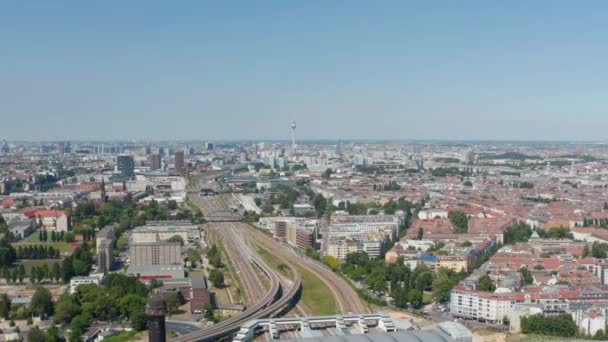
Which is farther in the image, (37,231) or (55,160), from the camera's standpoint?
(55,160)

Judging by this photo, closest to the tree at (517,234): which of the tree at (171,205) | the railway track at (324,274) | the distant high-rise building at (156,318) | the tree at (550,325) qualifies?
the railway track at (324,274)

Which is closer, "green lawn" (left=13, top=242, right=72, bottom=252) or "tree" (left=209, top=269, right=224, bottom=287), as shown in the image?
"tree" (left=209, top=269, right=224, bottom=287)

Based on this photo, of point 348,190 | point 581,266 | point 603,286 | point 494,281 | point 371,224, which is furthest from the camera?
point 348,190

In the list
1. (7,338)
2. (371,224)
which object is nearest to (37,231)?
(371,224)

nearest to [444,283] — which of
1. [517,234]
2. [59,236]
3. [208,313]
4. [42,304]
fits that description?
[208,313]

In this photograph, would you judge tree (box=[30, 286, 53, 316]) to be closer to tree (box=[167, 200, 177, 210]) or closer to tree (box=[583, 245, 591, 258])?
tree (box=[583, 245, 591, 258])

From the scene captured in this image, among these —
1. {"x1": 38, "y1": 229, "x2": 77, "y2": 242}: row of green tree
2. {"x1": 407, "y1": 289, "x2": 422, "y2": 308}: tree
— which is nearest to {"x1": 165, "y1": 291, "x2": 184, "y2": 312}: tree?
{"x1": 407, "y1": 289, "x2": 422, "y2": 308}: tree

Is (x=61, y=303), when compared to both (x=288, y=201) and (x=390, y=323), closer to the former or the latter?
(x=390, y=323)

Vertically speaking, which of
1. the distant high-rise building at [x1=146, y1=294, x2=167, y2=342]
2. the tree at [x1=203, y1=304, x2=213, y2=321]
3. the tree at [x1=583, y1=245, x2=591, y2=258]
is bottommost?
the tree at [x1=203, y1=304, x2=213, y2=321]

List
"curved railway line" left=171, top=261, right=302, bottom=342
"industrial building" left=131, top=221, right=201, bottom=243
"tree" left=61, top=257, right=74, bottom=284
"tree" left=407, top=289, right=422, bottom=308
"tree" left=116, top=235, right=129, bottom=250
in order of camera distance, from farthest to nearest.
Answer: "industrial building" left=131, top=221, right=201, bottom=243 < "tree" left=116, top=235, right=129, bottom=250 < "tree" left=61, top=257, right=74, bottom=284 < "tree" left=407, top=289, right=422, bottom=308 < "curved railway line" left=171, top=261, right=302, bottom=342
